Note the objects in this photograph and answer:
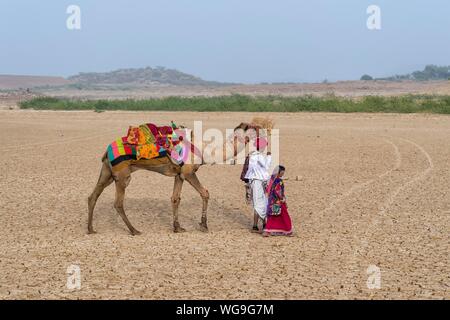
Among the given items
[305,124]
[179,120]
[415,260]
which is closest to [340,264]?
[415,260]

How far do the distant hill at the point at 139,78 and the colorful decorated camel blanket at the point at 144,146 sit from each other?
149 meters

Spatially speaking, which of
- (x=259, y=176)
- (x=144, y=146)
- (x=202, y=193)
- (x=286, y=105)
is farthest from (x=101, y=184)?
(x=286, y=105)

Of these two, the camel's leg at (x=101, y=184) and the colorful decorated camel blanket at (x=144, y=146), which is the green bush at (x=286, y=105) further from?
the camel's leg at (x=101, y=184)

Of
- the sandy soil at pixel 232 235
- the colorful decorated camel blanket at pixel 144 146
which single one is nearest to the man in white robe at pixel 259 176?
the sandy soil at pixel 232 235

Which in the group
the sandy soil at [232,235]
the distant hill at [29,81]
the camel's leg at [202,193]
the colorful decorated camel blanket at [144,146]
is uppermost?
the distant hill at [29,81]

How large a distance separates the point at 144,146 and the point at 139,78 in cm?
16242

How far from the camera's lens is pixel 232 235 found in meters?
9.58

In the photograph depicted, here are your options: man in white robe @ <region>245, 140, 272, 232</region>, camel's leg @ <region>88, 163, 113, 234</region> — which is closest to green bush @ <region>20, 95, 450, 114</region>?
man in white robe @ <region>245, 140, 272, 232</region>

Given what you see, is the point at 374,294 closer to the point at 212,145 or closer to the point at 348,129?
the point at 212,145

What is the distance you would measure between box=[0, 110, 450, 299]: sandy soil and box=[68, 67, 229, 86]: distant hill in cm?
14266

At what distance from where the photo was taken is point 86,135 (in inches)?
1121

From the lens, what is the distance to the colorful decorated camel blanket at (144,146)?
952 cm

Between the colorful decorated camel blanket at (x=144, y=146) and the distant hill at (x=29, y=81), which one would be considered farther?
the distant hill at (x=29, y=81)

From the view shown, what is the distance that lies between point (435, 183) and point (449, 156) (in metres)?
5.77
